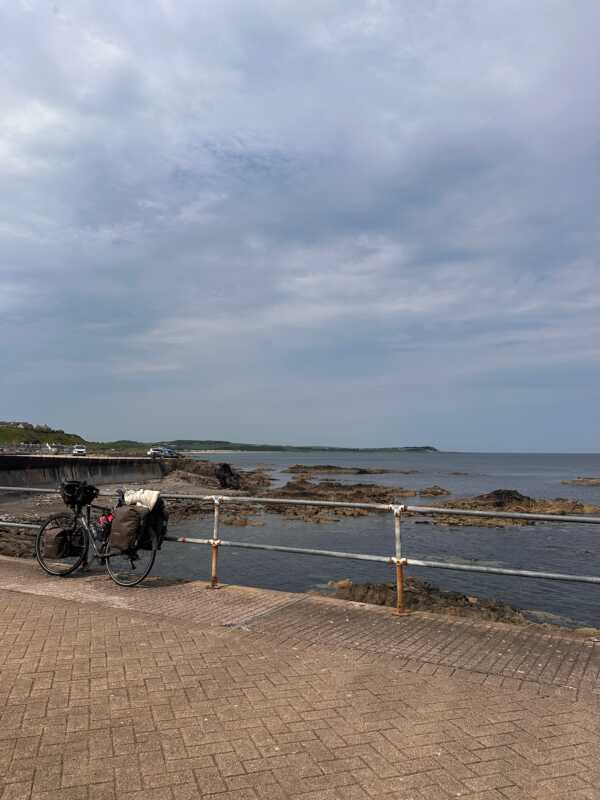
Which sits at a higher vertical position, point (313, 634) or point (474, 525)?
point (313, 634)

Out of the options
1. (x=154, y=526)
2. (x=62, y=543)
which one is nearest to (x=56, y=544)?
(x=62, y=543)

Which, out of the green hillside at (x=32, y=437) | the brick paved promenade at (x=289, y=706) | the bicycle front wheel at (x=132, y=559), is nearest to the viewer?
the brick paved promenade at (x=289, y=706)

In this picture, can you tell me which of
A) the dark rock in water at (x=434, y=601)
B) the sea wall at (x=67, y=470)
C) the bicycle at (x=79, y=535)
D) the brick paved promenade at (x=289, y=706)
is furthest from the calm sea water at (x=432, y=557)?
the sea wall at (x=67, y=470)

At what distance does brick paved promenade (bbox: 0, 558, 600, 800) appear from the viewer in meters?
3.22

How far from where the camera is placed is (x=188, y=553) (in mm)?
18547

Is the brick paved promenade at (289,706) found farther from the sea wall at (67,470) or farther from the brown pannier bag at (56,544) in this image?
the sea wall at (67,470)

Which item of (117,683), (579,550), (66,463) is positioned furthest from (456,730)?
(66,463)

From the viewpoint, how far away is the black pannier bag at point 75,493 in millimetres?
7922

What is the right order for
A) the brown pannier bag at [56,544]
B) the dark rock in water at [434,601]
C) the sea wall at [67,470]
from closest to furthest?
the brown pannier bag at [56,544] < the dark rock in water at [434,601] < the sea wall at [67,470]

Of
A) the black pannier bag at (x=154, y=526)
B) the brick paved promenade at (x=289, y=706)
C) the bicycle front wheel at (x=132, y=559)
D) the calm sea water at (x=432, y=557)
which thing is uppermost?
the black pannier bag at (x=154, y=526)

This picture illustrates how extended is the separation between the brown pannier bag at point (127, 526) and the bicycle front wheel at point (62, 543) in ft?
3.01

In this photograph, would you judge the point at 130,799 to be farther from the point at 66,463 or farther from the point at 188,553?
the point at 66,463

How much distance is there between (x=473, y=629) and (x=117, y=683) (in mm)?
3211

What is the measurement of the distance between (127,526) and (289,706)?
3.79 m
